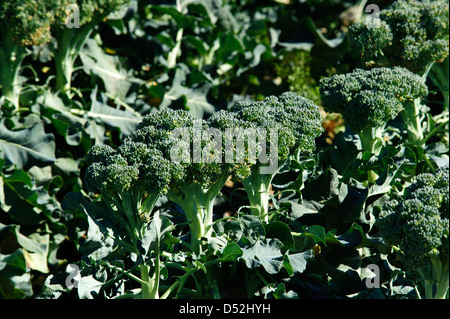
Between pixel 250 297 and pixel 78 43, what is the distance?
2.02 m

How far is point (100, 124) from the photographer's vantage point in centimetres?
337

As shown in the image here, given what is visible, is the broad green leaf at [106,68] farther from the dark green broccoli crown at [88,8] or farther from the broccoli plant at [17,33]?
the broccoli plant at [17,33]

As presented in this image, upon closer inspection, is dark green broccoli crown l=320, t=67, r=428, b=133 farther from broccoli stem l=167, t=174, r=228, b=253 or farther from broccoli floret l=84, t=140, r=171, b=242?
broccoli floret l=84, t=140, r=171, b=242

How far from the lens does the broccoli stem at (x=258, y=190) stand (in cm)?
241

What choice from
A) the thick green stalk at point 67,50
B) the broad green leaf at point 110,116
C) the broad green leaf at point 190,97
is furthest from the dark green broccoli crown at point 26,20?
the broad green leaf at point 190,97

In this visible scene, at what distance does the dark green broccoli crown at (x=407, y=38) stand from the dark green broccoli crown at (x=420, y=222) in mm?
948

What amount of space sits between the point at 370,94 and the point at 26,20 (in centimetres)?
183

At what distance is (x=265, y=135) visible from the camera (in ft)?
7.50

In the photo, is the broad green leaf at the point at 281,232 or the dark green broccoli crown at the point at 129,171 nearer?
the dark green broccoli crown at the point at 129,171

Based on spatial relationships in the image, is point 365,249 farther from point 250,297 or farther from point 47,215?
point 47,215

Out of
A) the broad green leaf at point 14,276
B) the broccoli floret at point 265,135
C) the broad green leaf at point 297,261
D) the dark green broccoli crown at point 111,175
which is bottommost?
the broad green leaf at point 14,276

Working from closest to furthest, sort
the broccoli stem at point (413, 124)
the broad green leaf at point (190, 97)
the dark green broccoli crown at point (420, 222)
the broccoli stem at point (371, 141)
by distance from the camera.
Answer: the dark green broccoli crown at point (420, 222), the broccoli stem at point (371, 141), the broccoli stem at point (413, 124), the broad green leaf at point (190, 97)

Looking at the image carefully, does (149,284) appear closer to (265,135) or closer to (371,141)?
(265,135)

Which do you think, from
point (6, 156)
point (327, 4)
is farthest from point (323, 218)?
point (327, 4)
